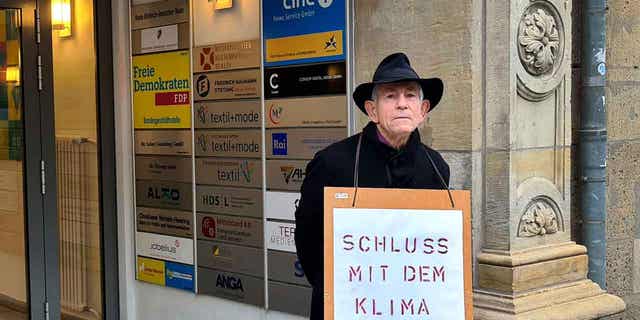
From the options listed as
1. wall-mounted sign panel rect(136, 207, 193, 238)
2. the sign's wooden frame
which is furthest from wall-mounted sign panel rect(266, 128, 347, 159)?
the sign's wooden frame

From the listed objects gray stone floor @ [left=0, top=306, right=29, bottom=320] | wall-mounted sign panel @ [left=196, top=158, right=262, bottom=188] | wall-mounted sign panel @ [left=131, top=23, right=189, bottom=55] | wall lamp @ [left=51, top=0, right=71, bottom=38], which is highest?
wall lamp @ [left=51, top=0, right=71, bottom=38]

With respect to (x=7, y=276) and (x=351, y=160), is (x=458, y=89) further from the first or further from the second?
(x=7, y=276)

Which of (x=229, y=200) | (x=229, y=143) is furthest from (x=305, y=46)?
(x=229, y=200)

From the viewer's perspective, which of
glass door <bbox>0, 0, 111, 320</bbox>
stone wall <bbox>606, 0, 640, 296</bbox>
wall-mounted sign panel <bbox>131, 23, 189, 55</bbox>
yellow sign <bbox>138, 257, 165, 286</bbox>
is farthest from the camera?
yellow sign <bbox>138, 257, 165, 286</bbox>

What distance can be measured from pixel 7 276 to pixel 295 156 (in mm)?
2395

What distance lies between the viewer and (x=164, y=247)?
6.69m

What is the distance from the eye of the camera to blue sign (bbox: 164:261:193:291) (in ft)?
21.4

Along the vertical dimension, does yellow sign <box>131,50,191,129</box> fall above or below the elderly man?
above

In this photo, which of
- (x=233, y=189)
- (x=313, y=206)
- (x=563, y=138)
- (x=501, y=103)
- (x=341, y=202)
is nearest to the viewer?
(x=341, y=202)

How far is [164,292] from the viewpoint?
6.79 meters

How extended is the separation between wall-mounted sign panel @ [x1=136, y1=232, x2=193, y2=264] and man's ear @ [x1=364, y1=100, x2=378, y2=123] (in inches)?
126

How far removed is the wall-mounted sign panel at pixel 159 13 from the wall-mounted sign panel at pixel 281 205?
5.19ft

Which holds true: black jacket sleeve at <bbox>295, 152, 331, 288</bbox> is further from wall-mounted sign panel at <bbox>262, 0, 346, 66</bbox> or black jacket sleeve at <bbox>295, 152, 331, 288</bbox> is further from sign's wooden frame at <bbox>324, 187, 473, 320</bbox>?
wall-mounted sign panel at <bbox>262, 0, 346, 66</bbox>

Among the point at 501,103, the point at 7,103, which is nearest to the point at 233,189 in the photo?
the point at 7,103
